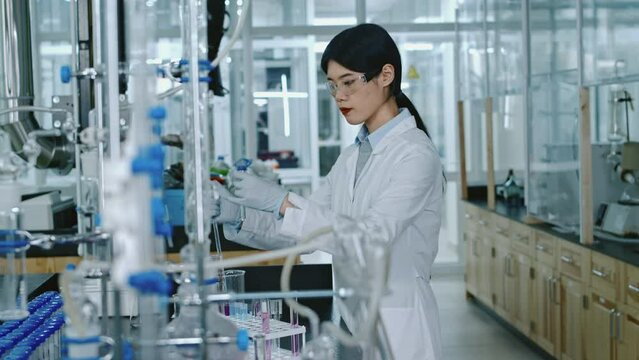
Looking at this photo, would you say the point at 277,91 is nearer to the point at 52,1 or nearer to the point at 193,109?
the point at 52,1

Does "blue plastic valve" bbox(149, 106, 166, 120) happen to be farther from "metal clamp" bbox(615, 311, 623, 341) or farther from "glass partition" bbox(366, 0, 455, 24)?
"glass partition" bbox(366, 0, 455, 24)

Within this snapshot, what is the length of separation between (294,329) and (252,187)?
365 millimetres

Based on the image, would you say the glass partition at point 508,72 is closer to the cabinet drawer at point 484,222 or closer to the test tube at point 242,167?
the cabinet drawer at point 484,222

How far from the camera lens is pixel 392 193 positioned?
229 centimetres

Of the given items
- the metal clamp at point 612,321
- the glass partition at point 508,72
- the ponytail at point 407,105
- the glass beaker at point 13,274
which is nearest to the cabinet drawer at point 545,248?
the glass partition at point 508,72

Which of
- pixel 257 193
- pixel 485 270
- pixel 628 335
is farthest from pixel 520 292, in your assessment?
pixel 257 193

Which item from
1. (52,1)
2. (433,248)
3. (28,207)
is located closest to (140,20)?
(433,248)

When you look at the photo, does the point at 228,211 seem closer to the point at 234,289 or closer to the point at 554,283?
the point at 234,289

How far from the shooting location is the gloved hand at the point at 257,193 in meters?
2.14

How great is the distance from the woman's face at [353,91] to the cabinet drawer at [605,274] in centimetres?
188

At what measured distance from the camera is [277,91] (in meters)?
7.85

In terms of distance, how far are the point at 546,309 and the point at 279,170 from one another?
141 inches

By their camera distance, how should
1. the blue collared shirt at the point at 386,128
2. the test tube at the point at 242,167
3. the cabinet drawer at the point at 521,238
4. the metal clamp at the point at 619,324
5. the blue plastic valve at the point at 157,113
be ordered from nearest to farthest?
the blue plastic valve at the point at 157,113
the test tube at the point at 242,167
the blue collared shirt at the point at 386,128
the metal clamp at the point at 619,324
the cabinet drawer at the point at 521,238

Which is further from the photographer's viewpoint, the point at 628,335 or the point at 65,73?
the point at 628,335
